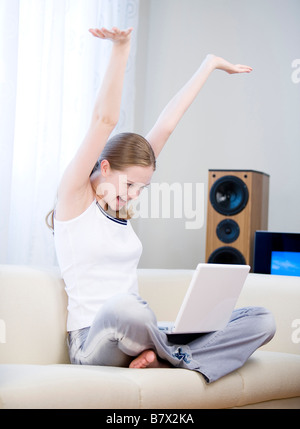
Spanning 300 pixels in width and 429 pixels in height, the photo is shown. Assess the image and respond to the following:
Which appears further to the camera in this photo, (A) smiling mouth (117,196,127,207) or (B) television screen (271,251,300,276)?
(B) television screen (271,251,300,276)

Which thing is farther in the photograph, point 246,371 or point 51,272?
point 51,272

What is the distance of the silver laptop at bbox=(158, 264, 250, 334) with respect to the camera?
163cm

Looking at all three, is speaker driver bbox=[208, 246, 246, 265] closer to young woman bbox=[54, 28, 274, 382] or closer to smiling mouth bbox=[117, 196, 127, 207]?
young woman bbox=[54, 28, 274, 382]

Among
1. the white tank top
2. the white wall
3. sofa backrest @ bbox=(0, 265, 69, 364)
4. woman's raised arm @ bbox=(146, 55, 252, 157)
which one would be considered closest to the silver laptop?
the white tank top

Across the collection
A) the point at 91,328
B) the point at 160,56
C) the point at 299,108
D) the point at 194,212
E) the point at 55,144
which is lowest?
the point at 91,328

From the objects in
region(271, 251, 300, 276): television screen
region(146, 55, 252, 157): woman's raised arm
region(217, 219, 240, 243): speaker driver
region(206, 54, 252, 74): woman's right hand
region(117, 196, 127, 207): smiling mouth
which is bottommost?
region(271, 251, 300, 276): television screen

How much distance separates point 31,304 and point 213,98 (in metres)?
2.34

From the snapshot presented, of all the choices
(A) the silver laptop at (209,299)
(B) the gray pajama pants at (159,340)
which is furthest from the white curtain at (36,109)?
(A) the silver laptop at (209,299)

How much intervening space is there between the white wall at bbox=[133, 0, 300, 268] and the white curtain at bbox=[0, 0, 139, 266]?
3.14ft

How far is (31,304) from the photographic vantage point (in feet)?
5.99

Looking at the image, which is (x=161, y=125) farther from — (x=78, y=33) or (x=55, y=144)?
(x=78, y=33)

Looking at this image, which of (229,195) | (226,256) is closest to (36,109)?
(229,195)

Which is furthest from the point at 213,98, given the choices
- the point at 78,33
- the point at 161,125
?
the point at 161,125

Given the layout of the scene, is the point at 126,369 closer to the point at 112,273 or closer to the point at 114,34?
the point at 112,273
